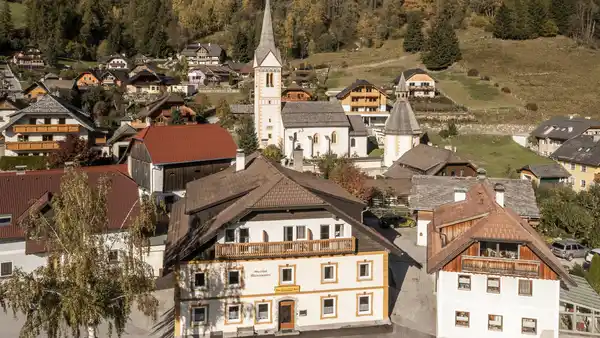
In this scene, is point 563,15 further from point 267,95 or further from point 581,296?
point 581,296

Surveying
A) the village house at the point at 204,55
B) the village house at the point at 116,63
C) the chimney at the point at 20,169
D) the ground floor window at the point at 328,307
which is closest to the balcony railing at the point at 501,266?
the ground floor window at the point at 328,307

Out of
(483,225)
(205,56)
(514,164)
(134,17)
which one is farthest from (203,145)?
(134,17)

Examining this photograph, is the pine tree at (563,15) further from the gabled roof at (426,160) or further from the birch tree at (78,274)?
the birch tree at (78,274)

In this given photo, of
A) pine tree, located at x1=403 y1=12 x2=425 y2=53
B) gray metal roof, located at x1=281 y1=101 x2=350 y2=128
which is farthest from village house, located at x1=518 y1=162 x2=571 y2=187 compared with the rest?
pine tree, located at x1=403 y1=12 x2=425 y2=53

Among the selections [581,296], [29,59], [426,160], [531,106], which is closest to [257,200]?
[581,296]

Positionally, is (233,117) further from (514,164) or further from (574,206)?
(574,206)

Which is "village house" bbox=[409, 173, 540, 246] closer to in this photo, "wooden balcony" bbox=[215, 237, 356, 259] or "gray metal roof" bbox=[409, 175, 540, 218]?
"gray metal roof" bbox=[409, 175, 540, 218]
